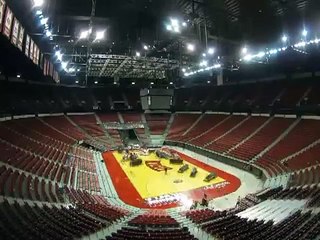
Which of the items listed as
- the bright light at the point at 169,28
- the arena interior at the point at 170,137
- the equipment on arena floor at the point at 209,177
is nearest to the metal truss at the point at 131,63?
the arena interior at the point at 170,137

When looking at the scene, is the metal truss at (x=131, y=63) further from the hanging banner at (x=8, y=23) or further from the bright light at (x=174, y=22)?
the hanging banner at (x=8, y=23)

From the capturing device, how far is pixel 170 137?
40719mm

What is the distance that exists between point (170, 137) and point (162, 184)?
62.1ft

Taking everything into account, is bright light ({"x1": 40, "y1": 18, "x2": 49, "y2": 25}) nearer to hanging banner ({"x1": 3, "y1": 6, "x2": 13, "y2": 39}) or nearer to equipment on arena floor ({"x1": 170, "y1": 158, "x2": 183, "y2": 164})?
hanging banner ({"x1": 3, "y1": 6, "x2": 13, "y2": 39})

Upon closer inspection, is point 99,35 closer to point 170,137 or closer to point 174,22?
point 174,22

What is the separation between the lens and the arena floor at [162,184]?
18734 mm

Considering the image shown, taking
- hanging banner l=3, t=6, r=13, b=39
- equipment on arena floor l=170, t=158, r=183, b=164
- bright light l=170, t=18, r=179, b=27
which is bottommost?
equipment on arena floor l=170, t=158, r=183, b=164

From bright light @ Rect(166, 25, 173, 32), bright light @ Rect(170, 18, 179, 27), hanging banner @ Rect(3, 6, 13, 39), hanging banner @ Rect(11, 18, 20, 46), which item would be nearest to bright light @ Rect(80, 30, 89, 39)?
bright light @ Rect(166, 25, 173, 32)

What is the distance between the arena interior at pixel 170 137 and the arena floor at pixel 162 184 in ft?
0.44

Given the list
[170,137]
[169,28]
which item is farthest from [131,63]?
[169,28]

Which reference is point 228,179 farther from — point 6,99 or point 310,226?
point 6,99

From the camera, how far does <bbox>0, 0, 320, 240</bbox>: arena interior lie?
12.2 metres

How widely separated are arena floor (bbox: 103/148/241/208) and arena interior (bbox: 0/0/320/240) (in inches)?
5.3

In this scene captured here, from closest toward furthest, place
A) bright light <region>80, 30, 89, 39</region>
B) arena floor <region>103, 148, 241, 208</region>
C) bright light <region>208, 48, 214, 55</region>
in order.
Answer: arena floor <region>103, 148, 241, 208</region> → bright light <region>80, 30, 89, 39</region> → bright light <region>208, 48, 214, 55</region>
